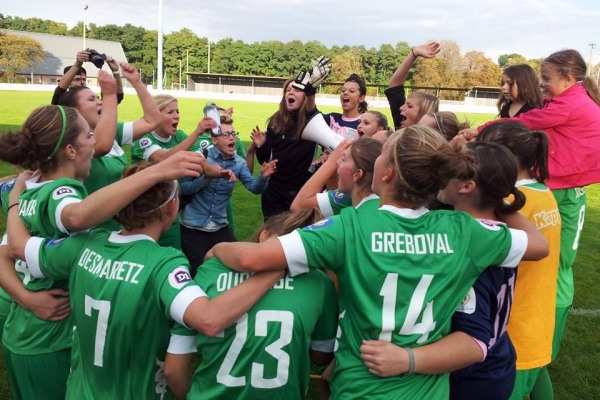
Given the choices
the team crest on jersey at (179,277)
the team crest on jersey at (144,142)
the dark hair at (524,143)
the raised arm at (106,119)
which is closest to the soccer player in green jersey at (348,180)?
the dark hair at (524,143)

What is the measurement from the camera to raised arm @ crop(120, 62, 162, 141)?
3.70 metres

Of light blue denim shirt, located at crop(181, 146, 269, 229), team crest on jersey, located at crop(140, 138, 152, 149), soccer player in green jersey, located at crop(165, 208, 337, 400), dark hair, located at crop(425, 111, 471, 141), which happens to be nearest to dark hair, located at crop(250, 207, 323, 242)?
soccer player in green jersey, located at crop(165, 208, 337, 400)

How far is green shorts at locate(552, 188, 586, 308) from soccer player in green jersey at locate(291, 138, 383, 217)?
5.31 feet

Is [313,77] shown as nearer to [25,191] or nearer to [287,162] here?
[287,162]

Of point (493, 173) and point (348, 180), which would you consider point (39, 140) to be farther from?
point (493, 173)

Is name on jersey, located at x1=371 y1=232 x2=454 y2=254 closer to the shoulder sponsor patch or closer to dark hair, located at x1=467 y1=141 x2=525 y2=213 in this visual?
dark hair, located at x1=467 y1=141 x2=525 y2=213

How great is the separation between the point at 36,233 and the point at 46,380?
0.73 meters

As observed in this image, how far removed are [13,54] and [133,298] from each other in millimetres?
83670

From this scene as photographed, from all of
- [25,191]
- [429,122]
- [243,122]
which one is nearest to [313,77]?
[429,122]

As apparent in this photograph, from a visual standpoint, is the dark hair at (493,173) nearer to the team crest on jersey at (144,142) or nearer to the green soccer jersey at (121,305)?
the green soccer jersey at (121,305)

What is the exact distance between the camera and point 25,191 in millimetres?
2605

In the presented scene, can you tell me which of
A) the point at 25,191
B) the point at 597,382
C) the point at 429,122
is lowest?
the point at 597,382

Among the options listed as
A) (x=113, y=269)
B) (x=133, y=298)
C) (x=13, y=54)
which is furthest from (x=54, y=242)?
(x=13, y=54)

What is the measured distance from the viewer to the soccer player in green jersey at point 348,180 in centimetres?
247
